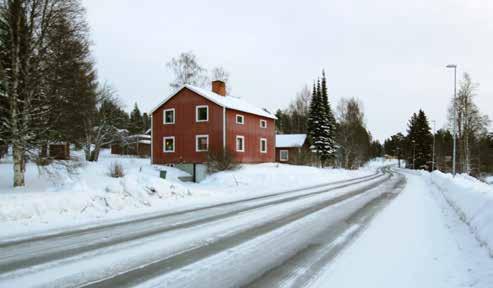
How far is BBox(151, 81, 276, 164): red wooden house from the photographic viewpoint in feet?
105

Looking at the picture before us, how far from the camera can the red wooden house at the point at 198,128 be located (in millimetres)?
32125

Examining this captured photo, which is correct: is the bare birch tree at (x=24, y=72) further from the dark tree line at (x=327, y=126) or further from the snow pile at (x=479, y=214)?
the dark tree line at (x=327, y=126)

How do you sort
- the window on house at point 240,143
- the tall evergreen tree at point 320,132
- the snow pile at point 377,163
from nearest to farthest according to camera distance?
the window on house at point 240,143, the tall evergreen tree at point 320,132, the snow pile at point 377,163

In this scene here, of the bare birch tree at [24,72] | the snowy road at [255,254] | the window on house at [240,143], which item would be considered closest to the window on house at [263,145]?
the window on house at [240,143]

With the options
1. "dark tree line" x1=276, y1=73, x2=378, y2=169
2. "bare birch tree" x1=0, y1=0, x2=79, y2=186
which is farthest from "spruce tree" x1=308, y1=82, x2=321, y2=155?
"bare birch tree" x1=0, y1=0, x2=79, y2=186

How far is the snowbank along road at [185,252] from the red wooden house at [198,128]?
21.3 meters

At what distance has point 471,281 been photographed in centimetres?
500

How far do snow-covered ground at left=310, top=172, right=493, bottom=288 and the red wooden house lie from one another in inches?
899

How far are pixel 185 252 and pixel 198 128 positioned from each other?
26588 millimetres

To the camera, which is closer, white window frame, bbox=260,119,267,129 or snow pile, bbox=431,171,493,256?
snow pile, bbox=431,171,493,256

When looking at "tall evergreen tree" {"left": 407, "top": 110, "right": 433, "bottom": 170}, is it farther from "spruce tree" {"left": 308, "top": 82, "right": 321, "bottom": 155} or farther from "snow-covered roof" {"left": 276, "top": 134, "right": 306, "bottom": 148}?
"spruce tree" {"left": 308, "top": 82, "right": 321, "bottom": 155}

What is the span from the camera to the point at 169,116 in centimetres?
3450

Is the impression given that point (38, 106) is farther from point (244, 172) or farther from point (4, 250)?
point (244, 172)

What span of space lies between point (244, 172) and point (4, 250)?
1983cm
